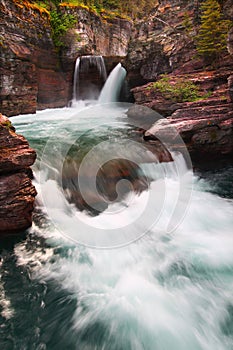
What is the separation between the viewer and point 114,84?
1570cm

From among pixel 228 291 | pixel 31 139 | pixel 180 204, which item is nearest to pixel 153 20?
pixel 31 139

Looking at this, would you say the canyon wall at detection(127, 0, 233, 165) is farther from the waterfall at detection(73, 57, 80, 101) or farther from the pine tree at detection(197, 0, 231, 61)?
the waterfall at detection(73, 57, 80, 101)

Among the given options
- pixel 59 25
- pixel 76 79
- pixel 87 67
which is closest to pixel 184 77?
pixel 87 67

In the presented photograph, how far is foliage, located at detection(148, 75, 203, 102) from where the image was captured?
8.49 meters

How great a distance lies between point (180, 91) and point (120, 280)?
7.57m

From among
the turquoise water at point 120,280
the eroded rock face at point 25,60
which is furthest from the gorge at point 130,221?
the eroded rock face at point 25,60

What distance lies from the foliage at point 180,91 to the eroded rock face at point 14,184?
6430 mm

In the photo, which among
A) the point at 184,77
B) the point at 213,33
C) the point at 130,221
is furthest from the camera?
the point at 184,77

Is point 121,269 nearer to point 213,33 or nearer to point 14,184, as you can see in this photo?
point 14,184

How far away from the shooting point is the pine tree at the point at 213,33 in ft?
30.1

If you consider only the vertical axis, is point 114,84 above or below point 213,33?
below

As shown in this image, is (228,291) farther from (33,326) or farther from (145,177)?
(145,177)

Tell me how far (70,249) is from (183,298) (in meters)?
1.92

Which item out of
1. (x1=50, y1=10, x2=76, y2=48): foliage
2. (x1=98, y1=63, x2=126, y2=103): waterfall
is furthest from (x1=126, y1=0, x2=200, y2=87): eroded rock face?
(x1=50, y1=10, x2=76, y2=48): foliage
